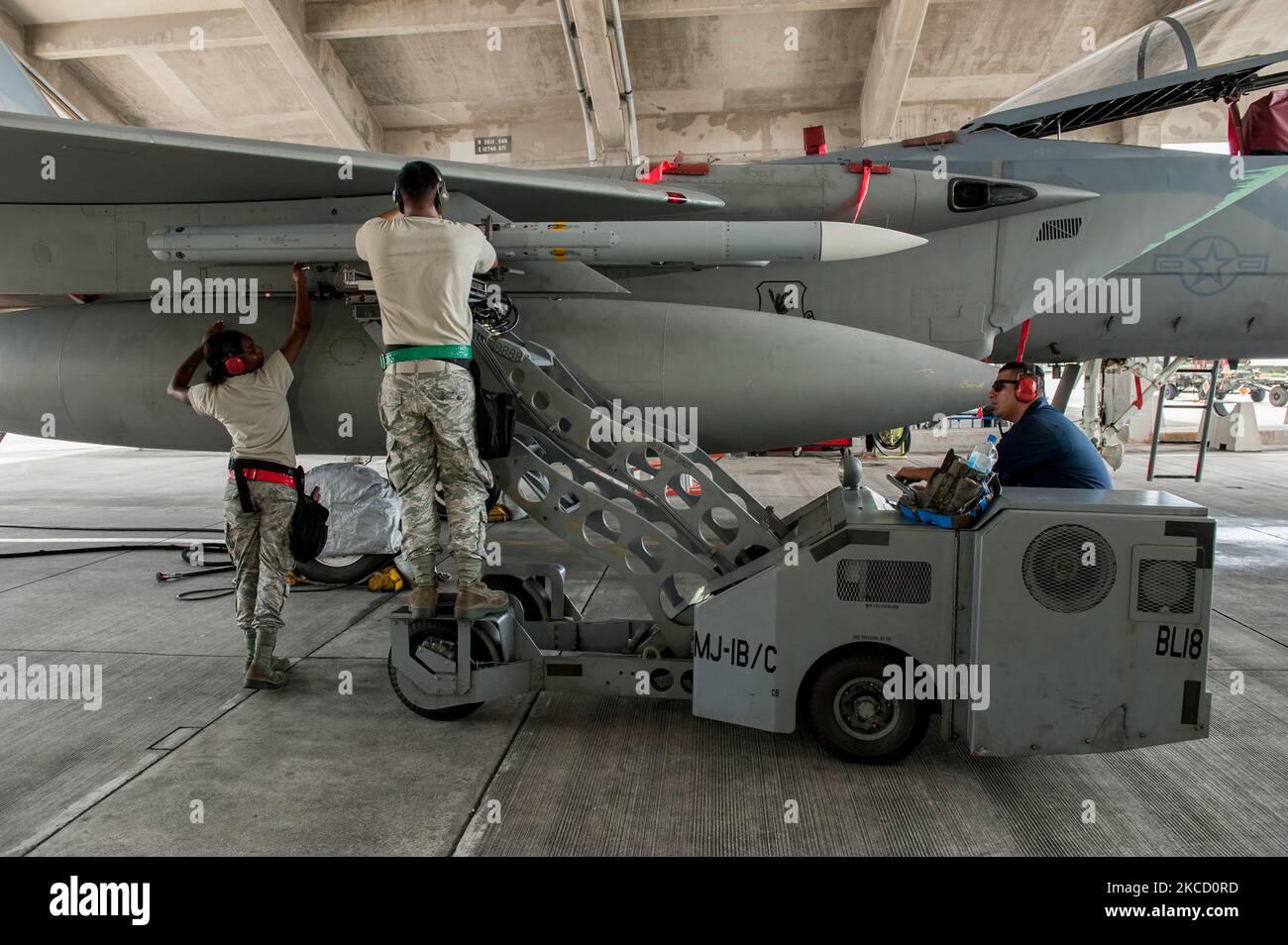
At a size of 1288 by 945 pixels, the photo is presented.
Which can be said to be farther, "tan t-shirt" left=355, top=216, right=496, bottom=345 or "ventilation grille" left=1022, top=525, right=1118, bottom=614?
"tan t-shirt" left=355, top=216, right=496, bottom=345

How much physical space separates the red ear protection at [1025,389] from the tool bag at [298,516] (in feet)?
11.9

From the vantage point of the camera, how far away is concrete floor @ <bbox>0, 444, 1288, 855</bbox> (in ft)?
8.95

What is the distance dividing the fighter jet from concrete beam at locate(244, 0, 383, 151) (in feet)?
30.3

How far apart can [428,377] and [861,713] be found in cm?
229

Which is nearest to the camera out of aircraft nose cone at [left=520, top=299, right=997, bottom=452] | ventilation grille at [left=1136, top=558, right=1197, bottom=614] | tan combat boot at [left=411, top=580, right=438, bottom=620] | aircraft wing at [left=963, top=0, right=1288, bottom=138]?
ventilation grille at [left=1136, top=558, right=1197, bottom=614]

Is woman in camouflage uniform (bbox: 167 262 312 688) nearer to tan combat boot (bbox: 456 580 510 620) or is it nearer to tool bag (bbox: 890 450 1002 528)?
tan combat boot (bbox: 456 580 510 620)

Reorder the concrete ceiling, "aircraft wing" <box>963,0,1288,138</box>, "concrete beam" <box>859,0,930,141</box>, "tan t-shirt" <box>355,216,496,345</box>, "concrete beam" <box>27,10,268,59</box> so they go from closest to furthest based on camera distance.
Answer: "tan t-shirt" <box>355,216,496,345</box>
"aircraft wing" <box>963,0,1288,138</box>
"concrete beam" <box>859,0,930,141</box>
the concrete ceiling
"concrete beam" <box>27,10,268,59</box>

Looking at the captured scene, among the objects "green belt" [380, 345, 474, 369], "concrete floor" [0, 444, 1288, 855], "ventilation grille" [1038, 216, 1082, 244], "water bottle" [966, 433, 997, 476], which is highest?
"ventilation grille" [1038, 216, 1082, 244]

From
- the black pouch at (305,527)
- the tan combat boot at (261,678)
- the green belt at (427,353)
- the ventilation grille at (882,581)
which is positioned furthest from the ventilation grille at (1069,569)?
the tan combat boot at (261,678)

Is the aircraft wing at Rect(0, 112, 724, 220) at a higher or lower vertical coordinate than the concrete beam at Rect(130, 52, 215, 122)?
lower

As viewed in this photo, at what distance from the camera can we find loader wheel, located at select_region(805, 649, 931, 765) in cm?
323

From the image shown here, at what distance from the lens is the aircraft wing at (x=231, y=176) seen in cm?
468

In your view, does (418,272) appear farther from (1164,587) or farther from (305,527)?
(1164,587)

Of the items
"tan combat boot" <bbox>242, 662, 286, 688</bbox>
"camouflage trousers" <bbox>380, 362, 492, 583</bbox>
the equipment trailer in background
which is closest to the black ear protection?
"camouflage trousers" <bbox>380, 362, 492, 583</bbox>
